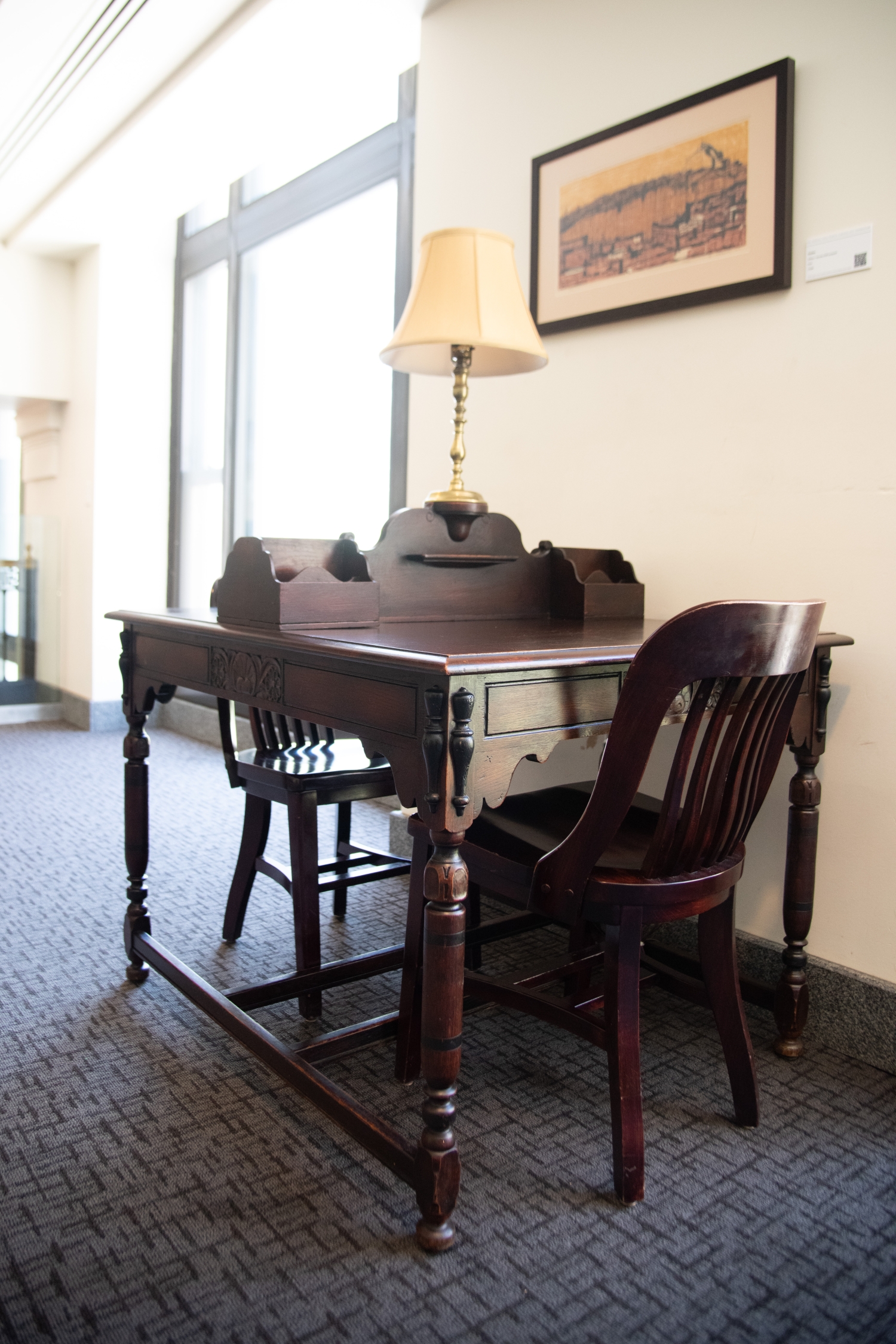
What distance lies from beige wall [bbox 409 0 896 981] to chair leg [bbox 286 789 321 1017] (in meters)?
0.99

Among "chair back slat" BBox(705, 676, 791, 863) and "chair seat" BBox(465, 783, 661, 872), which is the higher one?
"chair back slat" BBox(705, 676, 791, 863)

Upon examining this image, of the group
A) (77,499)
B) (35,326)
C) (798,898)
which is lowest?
(798,898)

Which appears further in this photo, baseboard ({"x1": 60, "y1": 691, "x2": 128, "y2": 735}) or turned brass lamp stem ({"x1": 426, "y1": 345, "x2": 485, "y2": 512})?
baseboard ({"x1": 60, "y1": 691, "x2": 128, "y2": 735})

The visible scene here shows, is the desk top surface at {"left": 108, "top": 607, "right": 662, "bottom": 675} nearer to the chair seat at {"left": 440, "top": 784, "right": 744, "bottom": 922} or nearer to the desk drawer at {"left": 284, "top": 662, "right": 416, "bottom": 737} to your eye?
the desk drawer at {"left": 284, "top": 662, "right": 416, "bottom": 737}

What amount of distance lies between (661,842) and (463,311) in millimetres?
1167

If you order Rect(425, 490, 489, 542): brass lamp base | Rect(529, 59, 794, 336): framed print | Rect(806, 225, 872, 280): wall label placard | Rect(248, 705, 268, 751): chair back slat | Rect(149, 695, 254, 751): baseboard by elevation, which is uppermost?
Rect(529, 59, 794, 336): framed print

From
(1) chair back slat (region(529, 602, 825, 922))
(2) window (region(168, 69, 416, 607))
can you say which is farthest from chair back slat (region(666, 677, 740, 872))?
(2) window (region(168, 69, 416, 607))

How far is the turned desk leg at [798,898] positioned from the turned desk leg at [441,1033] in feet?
2.82

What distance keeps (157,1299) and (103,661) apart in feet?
15.7

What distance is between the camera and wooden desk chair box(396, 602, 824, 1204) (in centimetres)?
137

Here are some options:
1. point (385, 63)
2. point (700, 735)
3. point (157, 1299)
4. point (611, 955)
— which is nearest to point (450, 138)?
point (385, 63)

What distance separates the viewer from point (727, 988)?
5.39ft

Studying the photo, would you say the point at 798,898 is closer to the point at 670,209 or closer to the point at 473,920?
the point at 473,920

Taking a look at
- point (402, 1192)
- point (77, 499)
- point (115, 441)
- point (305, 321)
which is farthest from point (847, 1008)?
point (77, 499)
